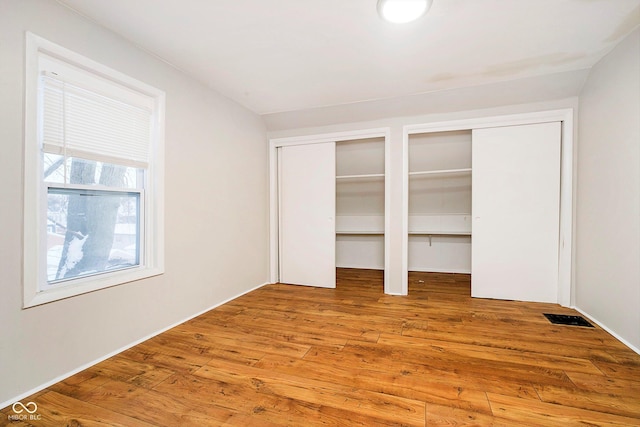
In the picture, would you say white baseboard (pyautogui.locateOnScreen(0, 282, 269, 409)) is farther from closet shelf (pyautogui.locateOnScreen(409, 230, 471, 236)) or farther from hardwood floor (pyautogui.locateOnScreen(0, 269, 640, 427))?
closet shelf (pyautogui.locateOnScreen(409, 230, 471, 236))

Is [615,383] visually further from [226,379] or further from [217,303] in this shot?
[217,303]

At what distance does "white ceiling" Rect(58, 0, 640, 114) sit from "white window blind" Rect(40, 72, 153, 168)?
0.55 m

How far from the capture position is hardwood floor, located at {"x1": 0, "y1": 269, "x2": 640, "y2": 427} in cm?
149

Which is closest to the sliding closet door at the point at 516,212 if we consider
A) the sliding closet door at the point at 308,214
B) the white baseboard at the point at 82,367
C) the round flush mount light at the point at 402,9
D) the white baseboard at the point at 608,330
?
the white baseboard at the point at 608,330

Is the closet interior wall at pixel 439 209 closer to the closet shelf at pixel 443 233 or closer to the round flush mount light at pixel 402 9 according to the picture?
the closet shelf at pixel 443 233

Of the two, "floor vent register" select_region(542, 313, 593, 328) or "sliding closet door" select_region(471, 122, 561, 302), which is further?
"sliding closet door" select_region(471, 122, 561, 302)

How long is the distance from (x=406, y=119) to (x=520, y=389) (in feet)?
9.80

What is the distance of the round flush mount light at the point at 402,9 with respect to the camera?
5.91 ft

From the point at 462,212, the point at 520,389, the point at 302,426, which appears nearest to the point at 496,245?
the point at 462,212

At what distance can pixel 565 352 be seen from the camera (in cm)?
214

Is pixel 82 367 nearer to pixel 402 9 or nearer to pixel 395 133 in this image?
pixel 402 9

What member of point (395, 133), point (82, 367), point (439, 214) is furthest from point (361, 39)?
point (439, 214)

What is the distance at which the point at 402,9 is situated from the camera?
1.86 meters

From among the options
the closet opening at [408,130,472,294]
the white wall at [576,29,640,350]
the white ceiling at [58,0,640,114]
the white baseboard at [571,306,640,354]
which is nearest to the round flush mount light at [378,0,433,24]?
the white ceiling at [58,0,640,114]
